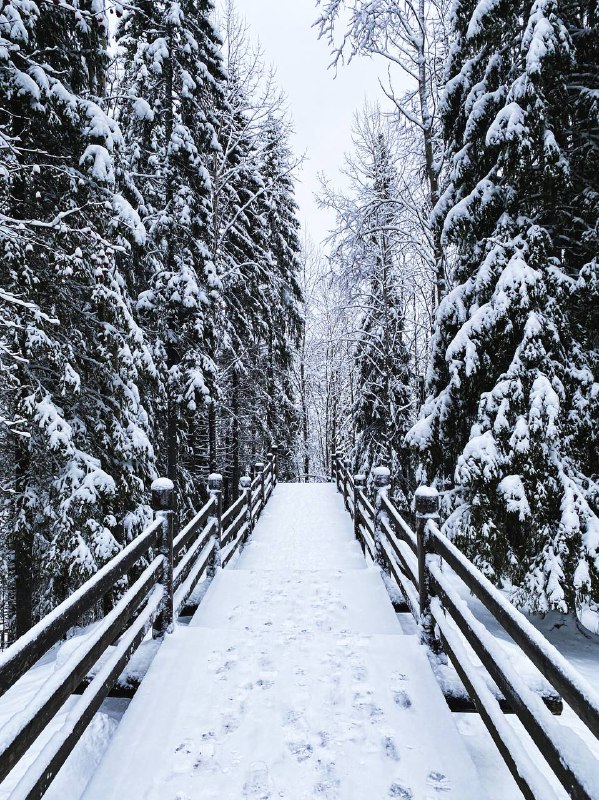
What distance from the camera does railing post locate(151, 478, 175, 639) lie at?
475cm

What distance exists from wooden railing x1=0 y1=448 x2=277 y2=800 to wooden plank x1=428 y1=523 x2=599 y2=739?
90.8 inches

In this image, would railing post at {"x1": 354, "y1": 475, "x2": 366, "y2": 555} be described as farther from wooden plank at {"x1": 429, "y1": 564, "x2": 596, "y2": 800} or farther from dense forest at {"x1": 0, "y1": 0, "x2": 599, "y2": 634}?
wooden plank at {"x1": 429, "y1": 564, "x2": 596, "y2": 800}

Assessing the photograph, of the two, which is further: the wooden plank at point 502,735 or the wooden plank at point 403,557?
the wooden plank at point 403,557

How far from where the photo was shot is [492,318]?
6738 mm

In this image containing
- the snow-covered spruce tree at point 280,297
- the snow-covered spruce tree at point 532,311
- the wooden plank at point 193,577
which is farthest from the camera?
the snow-covered spruce tree at point 280,297

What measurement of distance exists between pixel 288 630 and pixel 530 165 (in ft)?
21.4

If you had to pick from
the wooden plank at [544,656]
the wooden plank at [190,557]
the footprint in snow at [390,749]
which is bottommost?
the footprint in snow at [390,749]

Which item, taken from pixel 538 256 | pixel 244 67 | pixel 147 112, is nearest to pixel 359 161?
pixel 244 67

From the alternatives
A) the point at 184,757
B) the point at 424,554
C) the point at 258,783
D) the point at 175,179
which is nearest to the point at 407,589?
the point at 424,554

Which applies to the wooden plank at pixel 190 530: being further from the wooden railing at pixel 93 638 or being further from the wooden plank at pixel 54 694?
the wooden plank at pixel 54 694

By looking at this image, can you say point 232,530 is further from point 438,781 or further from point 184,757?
point 438,781

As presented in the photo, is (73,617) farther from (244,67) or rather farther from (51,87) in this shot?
(244,67)

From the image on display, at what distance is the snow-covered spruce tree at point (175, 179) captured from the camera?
39.0 ft

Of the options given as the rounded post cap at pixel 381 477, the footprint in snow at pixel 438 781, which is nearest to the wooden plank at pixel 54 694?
the footprint in snow at pixel 438 781
